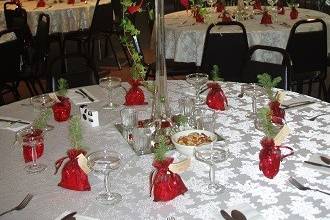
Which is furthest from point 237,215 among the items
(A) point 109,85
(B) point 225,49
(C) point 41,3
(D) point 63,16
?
(C) point 41,3

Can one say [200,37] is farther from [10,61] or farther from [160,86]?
[160,86]

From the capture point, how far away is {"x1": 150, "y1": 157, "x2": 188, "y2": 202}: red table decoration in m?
1.70

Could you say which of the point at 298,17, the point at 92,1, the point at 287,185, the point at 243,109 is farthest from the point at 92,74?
the point at 92,1

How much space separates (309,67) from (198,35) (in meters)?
0.96

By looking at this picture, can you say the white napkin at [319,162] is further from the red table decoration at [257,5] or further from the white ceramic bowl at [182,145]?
the red table decoration at [257,5]

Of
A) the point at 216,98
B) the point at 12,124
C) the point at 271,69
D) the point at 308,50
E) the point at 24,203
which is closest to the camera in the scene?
the point at 24,203

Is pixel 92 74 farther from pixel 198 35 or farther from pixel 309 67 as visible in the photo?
pixel 309 67

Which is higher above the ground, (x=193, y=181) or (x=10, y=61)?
(x=193, y=181)

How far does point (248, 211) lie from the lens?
1.62 metres

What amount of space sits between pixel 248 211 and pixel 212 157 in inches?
11.2

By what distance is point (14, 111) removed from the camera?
265 centimetres

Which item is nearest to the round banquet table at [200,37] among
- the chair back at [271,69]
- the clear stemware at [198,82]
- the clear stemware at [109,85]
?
the chair back at [271,69]

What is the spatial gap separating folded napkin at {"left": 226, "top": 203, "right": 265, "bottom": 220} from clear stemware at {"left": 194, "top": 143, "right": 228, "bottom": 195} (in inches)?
4.4

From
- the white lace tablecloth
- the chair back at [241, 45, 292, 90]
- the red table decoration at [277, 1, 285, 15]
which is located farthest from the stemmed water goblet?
the white lace tablecloth
